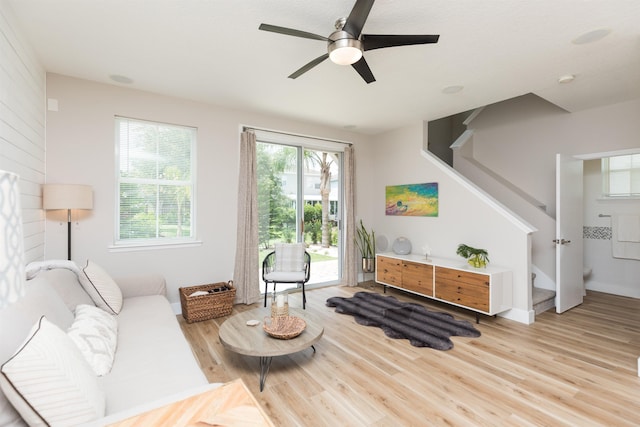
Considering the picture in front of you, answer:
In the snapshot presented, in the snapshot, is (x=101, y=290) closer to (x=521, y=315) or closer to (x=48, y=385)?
(x=48, y=385)

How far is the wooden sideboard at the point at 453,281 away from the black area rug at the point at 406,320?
0.24m

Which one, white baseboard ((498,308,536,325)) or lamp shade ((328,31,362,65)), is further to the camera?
white baseboard ((498,308,536,325))

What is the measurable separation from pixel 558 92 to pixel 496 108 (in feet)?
5.76

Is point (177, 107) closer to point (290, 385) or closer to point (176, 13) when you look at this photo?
point (176, 13)

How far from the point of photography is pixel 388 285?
4695 mm

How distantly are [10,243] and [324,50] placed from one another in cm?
260

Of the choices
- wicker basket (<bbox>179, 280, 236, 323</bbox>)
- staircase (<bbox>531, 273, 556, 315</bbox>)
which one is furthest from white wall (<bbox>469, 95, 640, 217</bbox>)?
wicker basket (<bbox>179, 280, 236, 323</bbox>)

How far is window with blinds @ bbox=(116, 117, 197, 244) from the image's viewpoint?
3.56 metres

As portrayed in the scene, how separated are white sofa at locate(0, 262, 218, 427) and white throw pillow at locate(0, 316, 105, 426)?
0.09 meters

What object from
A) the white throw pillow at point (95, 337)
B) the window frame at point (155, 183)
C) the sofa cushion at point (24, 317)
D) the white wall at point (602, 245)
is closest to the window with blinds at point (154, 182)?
the window frame at point (155, 183)

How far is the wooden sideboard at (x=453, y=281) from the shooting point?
343cm

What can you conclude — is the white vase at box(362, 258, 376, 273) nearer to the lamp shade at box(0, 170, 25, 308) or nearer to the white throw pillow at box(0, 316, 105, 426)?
the white throw pillow at box(0, 316, 105, 426)

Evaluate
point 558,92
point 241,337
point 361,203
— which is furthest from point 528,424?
point 361,203

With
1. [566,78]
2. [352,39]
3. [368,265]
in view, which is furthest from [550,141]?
[352,39]
